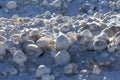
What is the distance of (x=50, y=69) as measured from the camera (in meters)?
2.95

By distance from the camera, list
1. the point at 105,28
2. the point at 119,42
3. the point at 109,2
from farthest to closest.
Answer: the point at 109,2 < the point at 105,28 < the point at 119,42

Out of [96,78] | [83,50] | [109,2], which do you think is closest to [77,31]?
[83,50]

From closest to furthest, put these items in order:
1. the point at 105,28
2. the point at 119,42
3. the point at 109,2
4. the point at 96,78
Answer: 1. the point at 96,78
2. the point at 119,42
3. the point at 105,28
4. the point at 109,2

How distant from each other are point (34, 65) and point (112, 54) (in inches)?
21.8

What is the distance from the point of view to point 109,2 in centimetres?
485

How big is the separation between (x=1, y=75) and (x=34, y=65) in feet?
0.79

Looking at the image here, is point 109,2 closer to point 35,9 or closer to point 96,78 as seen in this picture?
point 35,9

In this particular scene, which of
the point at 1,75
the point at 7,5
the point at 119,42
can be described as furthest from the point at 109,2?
the point at 1,75

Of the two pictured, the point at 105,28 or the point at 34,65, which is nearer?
the point at 34,65

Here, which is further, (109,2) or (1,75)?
(109,2)

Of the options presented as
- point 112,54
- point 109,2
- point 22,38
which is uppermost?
point 109,2

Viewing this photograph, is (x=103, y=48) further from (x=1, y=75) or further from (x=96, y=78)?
(x=1, y=75)

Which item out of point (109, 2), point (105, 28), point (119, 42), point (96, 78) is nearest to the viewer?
point (96, 78)

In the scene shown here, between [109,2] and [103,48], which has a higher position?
[109,2]
